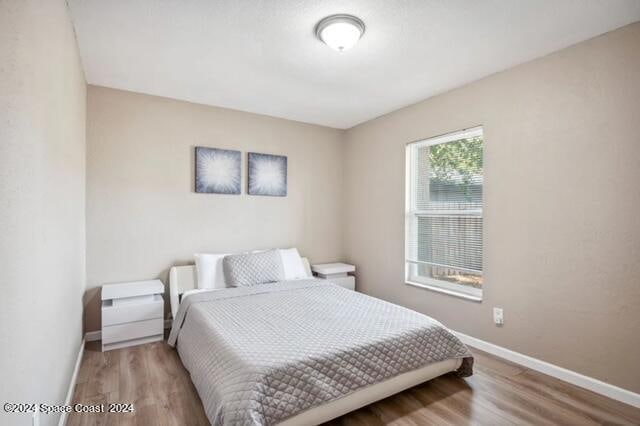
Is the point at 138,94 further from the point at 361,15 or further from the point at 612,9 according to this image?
the point at 612,9

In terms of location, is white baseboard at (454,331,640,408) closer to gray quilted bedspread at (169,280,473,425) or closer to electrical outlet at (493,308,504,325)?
electrical outlet at (493,308,504,325)

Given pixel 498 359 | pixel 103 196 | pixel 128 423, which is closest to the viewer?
pixel 128 423

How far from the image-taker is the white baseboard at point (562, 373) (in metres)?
2.06

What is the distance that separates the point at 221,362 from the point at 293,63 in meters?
2.25

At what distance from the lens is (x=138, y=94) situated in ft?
10.7

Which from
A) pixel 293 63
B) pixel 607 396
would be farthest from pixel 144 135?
pixel 607 396

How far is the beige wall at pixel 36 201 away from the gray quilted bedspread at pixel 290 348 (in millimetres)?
759

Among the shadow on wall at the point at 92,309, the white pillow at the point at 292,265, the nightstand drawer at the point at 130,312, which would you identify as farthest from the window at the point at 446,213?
the shadow on wall at the point at 92,309

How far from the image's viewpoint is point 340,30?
2.04 m

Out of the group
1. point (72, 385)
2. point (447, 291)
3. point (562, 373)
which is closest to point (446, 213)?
point (447, 291)

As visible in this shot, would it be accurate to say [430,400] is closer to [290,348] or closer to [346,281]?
[290,348]

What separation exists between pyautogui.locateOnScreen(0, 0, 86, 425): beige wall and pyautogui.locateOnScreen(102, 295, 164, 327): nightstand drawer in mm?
516

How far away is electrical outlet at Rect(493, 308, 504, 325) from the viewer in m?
2.73

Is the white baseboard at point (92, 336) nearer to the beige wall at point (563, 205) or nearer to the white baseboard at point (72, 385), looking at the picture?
the white baseboard at point (72, 385)
